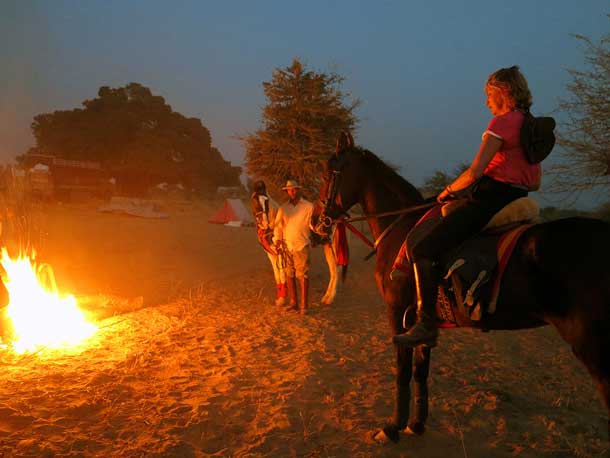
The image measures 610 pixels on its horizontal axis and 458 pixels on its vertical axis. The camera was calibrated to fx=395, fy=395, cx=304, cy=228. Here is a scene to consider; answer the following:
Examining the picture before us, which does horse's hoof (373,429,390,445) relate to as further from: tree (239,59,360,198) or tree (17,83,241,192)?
tree (17,83,241,192)

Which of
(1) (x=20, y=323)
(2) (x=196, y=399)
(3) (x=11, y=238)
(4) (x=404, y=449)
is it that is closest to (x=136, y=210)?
(3) (x=11, y=238)

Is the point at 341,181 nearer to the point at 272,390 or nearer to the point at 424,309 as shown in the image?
the point at 424,309

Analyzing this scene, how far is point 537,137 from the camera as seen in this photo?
113 inches

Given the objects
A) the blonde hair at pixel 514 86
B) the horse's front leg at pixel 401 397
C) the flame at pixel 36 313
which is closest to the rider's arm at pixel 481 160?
the blonde hair at pixel 514 86

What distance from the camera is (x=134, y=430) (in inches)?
148

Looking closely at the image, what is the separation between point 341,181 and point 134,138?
36.4m

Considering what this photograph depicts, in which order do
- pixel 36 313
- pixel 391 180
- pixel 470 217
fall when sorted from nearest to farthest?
pixel 470 217 → pixel 391 180 → pixel 36 313

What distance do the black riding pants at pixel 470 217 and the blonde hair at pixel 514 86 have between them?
593mm

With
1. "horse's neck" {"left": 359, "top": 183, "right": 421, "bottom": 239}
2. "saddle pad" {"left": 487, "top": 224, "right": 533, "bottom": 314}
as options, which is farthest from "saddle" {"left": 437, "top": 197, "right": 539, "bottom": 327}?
"horse's neck" {"left": 359, "top": 183, "right": 421, "bottom": 239}

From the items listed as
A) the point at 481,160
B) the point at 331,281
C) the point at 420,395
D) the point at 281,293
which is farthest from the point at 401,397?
the point at 331,281

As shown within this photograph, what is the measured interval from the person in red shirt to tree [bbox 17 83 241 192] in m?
35.6

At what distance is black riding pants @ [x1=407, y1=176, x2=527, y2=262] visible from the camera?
3047 mm

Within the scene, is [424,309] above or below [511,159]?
below

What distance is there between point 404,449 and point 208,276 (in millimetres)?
8983
